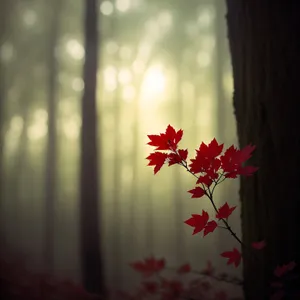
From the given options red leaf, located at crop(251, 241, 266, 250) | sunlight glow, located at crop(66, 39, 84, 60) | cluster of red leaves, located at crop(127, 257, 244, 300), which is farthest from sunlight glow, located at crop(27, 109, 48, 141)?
red leaf, located at crop(251, 241, 266, 250)

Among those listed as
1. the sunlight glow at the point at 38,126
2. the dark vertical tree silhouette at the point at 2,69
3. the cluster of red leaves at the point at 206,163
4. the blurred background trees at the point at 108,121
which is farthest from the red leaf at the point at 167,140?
the dark vertical tree silhouette at the point at 2,69

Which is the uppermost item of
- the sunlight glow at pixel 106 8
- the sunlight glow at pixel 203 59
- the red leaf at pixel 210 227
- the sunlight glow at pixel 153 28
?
the sunlight glow at pixel 106 8

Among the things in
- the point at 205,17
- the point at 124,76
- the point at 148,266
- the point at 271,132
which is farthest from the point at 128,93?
the point at 271,132

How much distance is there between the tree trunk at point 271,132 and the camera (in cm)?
97

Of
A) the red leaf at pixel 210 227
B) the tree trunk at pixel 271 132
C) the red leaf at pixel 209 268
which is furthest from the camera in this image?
the red leaf at pixel 209 268

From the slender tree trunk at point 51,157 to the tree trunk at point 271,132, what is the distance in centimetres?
92

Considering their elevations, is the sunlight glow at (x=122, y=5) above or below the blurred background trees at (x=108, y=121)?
above

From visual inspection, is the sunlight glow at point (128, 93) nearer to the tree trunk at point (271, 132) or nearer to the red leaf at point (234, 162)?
the tree trunk at point (271, 132)

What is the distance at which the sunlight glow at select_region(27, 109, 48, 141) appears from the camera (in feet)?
5.77

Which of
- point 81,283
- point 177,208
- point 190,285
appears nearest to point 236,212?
point 177,208

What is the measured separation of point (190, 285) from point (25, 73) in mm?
1060

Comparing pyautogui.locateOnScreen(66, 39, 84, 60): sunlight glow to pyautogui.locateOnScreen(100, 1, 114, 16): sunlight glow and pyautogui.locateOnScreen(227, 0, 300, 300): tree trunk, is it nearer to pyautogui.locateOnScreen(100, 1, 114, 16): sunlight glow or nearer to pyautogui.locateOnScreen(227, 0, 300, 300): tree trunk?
pyautogui.locateOnScreen(100, 1, 114, 16): sunlight glow

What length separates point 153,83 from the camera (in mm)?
1705

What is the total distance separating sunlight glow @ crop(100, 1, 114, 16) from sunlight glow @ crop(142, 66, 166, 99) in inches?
11.2
